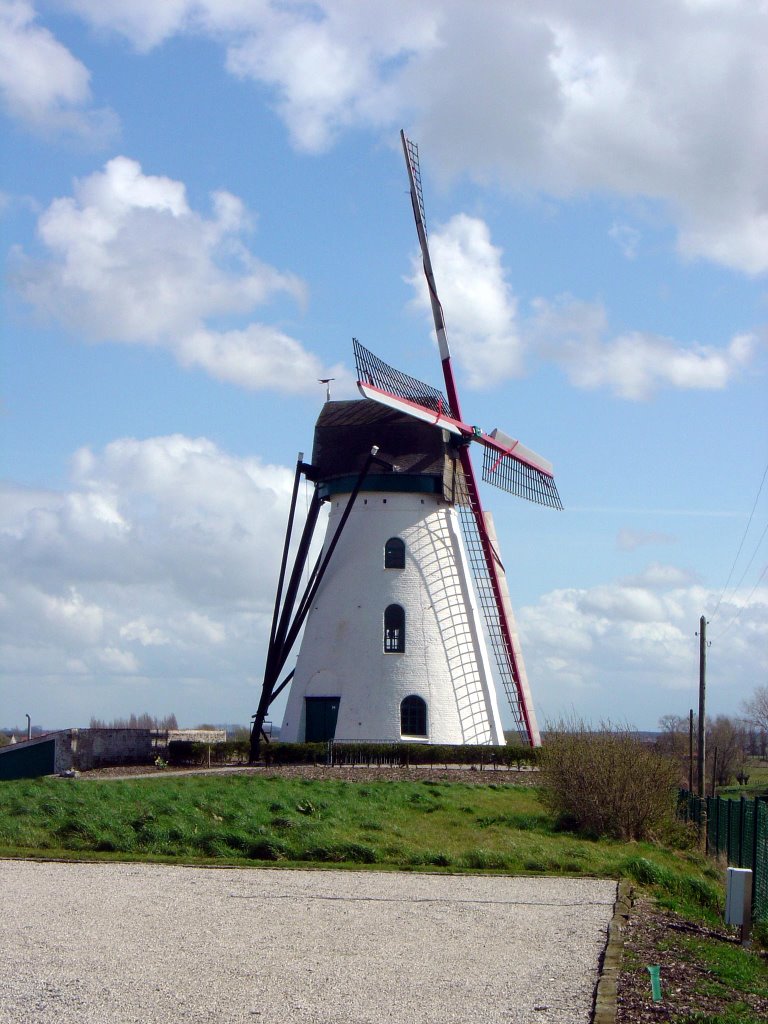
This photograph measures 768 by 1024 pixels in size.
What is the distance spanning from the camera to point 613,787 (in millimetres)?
21156

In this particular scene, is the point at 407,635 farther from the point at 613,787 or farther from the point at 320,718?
the point at 613,787

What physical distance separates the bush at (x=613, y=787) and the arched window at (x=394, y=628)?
14.3 metres

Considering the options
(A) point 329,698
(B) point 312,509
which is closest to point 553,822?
(A) point 329,698

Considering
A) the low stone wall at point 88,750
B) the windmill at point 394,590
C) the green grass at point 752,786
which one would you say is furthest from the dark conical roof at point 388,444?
the green grass at point 752,786

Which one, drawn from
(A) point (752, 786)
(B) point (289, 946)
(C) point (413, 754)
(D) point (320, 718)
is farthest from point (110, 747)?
(A) point (752, 786)

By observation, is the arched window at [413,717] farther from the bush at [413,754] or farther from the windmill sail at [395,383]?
the windmill sail at [395,383]

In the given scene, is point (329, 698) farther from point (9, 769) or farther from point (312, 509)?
point (9, 769)

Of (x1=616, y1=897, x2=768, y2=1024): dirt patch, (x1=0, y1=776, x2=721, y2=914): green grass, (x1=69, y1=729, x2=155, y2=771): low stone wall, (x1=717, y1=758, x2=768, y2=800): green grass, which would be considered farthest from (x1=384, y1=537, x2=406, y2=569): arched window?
(x1=616, y1=897, x2=768, y2=1024): dirt patch

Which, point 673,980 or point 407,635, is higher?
point 407,635

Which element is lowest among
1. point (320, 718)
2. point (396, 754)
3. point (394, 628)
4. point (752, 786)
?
point (752, 786)

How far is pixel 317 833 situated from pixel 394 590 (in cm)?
1871

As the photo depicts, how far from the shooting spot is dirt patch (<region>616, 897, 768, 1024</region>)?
8.66 m

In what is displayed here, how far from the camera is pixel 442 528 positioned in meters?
37.7

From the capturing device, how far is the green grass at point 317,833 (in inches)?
656
